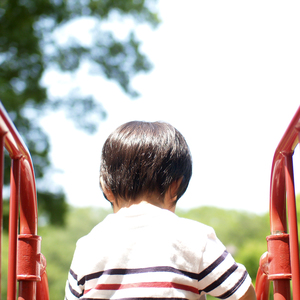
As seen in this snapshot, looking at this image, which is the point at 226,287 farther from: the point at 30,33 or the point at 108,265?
the point at 30,33

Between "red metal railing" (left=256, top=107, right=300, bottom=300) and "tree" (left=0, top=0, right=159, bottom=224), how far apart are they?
226 inches

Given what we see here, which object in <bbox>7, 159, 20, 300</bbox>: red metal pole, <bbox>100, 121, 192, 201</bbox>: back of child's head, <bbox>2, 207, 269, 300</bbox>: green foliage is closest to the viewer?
<bbox>7, 159, 20, 300</bbox>: red metal pole

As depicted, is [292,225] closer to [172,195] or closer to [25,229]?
[172,195]

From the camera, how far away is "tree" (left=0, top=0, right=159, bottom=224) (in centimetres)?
661

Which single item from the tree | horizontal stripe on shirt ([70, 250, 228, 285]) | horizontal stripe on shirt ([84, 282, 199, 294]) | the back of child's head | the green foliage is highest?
the tree

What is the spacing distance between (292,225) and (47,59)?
6949 mm

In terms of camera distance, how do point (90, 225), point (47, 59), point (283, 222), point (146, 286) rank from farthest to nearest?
point (90, 225), point (47, 59), point (283, 222), point (146, 286)

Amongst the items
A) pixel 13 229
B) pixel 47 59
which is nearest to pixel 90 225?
pixel 47 59

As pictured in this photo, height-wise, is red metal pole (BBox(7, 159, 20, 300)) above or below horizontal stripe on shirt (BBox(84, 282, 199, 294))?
above

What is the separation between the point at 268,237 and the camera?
82cm

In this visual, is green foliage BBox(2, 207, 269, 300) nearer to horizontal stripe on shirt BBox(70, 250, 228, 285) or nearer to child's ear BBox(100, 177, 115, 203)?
child's ear BBox(100, 177, 115, 203)

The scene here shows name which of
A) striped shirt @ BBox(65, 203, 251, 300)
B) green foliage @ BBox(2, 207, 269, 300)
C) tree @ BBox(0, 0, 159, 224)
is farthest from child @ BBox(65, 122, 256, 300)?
green foliage @ BBox(2, 207, 269, 300)

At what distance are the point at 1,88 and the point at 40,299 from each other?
5.70m

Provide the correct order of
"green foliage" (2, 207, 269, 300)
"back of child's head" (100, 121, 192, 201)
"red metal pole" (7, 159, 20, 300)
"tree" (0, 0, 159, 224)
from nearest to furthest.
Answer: "red metal pole" (7, 159, 20, 300), "back of child's head" (100, 121, 192, 201), "tree" (0, 0, 159, 224), "green foliage" (2, 207, 269, 300)
